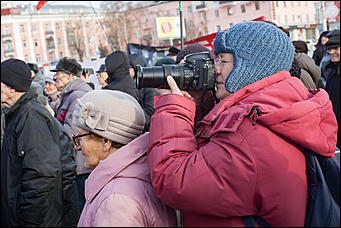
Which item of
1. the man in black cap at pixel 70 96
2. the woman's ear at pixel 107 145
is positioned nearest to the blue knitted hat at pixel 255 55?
the woman's ear at pixel 107 145

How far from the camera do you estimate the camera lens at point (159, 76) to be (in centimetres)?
179

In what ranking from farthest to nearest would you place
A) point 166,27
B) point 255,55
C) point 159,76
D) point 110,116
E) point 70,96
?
point 166,27, point 70,96, point 110,116, point 159,76, point 255,55

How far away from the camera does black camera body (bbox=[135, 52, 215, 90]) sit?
1.80m

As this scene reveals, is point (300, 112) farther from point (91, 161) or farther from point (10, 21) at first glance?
point (10, 21)

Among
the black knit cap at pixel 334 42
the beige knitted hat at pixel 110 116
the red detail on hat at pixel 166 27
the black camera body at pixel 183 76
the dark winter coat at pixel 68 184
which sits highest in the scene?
the red detail on hat at pixel 166 27

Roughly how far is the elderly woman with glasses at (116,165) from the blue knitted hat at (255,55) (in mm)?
499

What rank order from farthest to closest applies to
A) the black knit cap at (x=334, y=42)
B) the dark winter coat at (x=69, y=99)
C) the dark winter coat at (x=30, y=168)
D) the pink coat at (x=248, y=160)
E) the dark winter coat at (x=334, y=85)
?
1. the dark winter coat at (x=334, y=85)
2. the black knit cap at (x=334, y=42)
3. the dark winter coat at (x=69, y=99)
4. the dark winter coat at (x=30, y=168)
5. the pink coat at (x=248, y=160)

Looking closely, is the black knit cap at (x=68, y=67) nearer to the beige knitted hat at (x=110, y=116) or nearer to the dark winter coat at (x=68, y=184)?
the dark winter coat at (x=68, y=184)

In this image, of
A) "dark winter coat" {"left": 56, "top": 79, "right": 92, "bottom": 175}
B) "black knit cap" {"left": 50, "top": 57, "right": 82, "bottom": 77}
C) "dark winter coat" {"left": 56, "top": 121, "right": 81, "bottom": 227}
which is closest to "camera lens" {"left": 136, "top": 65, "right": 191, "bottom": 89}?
"dark winter coat" {"left": 56, "top": 121, "right": 81, "bottom": 227}

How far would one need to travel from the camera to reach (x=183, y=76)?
1.80 metres

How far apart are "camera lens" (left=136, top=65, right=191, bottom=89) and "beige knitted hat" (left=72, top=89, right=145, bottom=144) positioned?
0.71 ft

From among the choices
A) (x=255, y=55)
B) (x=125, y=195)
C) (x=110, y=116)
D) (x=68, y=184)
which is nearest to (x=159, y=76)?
(x=110, y=116)

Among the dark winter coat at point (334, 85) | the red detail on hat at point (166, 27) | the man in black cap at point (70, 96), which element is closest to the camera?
the man in black cap at point (70, 96)

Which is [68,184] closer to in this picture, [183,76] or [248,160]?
[183,76]
